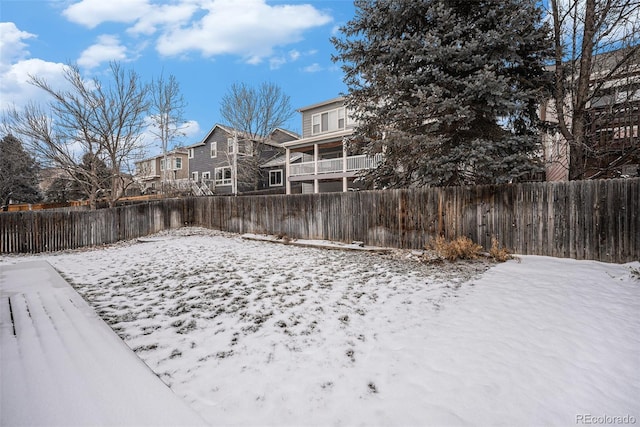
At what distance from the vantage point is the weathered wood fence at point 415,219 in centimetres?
560

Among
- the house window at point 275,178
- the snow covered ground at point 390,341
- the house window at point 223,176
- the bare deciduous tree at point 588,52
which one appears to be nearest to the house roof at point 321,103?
the house window at point 275,178

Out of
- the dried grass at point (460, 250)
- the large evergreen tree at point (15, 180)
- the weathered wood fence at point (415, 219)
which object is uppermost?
the large evergreen tree at point (15, 180)

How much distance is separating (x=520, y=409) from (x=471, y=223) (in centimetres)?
582

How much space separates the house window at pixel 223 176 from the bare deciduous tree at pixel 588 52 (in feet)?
78.3

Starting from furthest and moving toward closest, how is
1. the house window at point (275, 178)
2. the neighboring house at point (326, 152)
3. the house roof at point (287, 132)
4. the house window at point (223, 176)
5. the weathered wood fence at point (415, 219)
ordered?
the house window at point (223, 176)
the house roof at point (287, 132)
the house window at point (275, 178)
the neighboring house at point (326, 152)
the weathered wood fence at point (415, 219)

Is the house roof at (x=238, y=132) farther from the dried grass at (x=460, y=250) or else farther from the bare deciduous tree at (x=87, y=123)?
the dried grass at (x=460, y=250)

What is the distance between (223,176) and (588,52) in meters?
25.0

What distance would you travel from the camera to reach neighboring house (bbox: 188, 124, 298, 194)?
2523 cm

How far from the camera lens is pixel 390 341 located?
8.91 ft

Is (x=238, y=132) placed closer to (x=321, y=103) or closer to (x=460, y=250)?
(x=321, y=103)

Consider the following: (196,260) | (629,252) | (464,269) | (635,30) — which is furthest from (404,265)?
(635,30)

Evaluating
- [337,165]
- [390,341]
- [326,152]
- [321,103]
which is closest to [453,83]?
[390,341]

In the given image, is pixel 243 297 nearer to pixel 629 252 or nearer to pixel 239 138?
pixel 629 252

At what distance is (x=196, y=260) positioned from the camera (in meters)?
6.76
